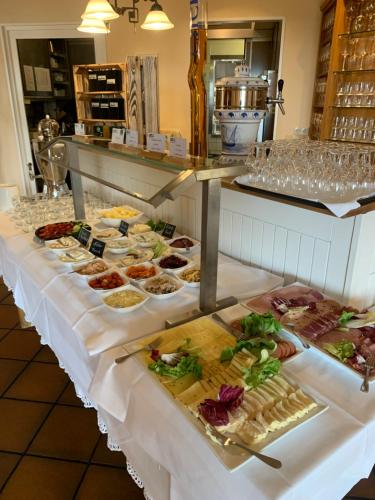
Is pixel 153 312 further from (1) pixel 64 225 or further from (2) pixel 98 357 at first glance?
(1) pixel 64 225

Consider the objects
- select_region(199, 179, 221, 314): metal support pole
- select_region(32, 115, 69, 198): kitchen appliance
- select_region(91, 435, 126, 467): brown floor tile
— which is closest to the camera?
select_region(199, 179, 221, 314): metal support pole

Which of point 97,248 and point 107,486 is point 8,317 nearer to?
point 97,248

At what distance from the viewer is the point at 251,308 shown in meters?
1.05

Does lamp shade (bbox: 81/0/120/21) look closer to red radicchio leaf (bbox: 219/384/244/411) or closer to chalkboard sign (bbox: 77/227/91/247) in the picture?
chalkboard sign (bbox: 77/227/91/247)

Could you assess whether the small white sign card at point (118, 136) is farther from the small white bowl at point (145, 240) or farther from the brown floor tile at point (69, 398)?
the brown floor tile at point (69, 398)

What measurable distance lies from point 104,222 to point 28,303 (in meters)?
0.55

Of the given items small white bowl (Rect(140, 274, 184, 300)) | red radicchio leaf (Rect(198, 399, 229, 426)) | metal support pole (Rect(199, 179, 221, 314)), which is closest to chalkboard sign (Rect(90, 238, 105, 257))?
small white bowl (Rect(140, 274, 184, 300))

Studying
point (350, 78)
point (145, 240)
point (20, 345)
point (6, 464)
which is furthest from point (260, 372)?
point (350, 78)

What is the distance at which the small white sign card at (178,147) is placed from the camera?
42.9 inches

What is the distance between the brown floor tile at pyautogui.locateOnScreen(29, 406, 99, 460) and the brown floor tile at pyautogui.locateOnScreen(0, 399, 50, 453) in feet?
0.13

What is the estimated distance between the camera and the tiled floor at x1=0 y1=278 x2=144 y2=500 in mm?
1289

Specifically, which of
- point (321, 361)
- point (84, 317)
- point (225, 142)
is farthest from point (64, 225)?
point (321, 361)

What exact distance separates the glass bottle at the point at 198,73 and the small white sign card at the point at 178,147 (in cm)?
7

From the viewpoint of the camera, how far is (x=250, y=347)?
2.77 feet
